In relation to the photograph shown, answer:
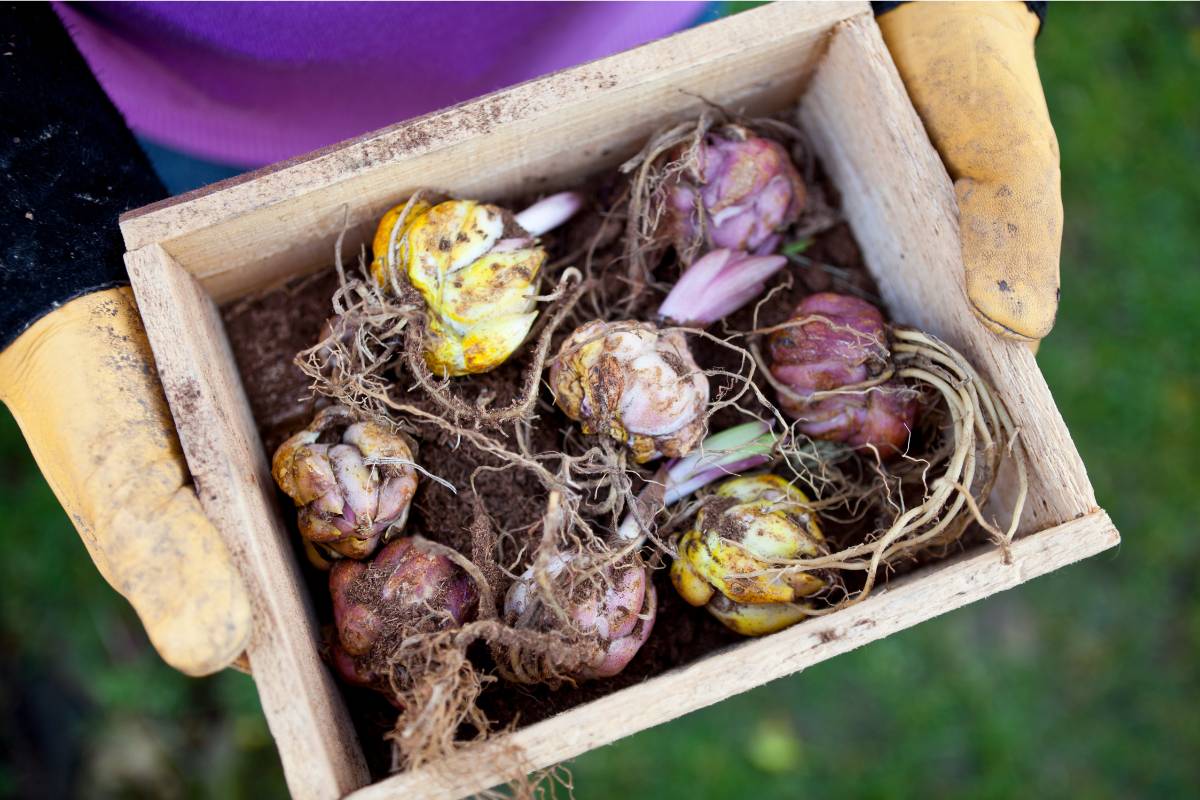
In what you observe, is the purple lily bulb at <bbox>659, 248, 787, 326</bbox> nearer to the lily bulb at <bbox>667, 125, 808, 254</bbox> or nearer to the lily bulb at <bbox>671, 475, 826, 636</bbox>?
the lily bulb at <bbox>667, 125, 808, 254</bbox>

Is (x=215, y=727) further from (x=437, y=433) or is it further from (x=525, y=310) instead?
(x=525, y=310)

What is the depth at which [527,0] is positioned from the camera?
→ 4.72 ft

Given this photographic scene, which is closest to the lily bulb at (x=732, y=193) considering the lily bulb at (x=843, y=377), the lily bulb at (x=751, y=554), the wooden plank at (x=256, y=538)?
the lily bulb at (x=843, y=377)

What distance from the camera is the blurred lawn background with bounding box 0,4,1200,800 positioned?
2.14 m

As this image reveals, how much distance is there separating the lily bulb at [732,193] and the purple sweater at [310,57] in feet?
1.27

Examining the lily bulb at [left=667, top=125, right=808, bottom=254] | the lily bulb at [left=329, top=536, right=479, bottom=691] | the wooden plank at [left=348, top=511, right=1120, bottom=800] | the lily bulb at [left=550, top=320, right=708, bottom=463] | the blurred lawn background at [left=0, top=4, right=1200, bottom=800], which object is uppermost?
the lily bulb at [left=667, top=125, right=808, bottom=254]

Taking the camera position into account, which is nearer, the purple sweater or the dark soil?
the dark soil

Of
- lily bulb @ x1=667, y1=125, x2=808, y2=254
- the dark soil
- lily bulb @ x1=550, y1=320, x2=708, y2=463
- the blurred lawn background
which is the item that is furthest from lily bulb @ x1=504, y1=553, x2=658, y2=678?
the blurred lawn background

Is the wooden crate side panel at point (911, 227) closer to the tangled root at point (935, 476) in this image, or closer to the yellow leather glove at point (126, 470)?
the tangled root at point (935, 476)

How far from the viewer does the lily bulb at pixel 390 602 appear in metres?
1.13

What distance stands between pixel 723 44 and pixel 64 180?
92cm

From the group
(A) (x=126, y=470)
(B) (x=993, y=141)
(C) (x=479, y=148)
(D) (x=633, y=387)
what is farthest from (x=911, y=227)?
(A) (x=126, y=470)

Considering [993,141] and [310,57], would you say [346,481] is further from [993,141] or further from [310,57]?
[993,141]

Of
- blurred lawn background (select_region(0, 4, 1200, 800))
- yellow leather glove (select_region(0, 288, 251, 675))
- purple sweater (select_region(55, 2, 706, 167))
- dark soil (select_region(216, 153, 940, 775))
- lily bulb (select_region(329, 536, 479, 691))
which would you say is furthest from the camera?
blurred lawn background (select_region(0, 4, 1200, 800))
